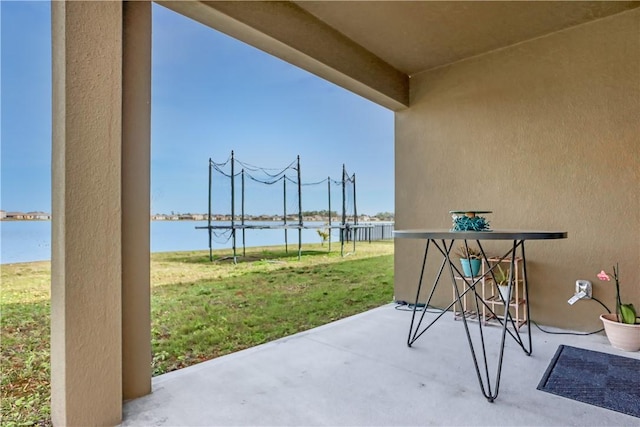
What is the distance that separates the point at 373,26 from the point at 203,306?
299 cm

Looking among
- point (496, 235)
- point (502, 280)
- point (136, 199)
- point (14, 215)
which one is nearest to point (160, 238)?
point (14, 215)

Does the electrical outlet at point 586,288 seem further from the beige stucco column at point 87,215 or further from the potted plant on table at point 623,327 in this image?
the beige stucco column at point 87,215

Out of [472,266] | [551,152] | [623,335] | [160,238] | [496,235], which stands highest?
[551,152]

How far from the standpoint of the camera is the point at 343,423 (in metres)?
1.40

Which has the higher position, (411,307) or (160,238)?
(160,238)

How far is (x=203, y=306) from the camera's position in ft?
11.2

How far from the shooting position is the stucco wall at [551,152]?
242 centimetres

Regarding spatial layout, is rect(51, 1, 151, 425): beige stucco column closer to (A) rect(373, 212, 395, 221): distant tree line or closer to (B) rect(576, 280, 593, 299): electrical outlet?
(B) rect(576, 280, 593, 299): electrical outlet

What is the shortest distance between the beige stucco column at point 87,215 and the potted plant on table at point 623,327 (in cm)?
294

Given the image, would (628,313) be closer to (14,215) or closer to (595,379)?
(595,379)

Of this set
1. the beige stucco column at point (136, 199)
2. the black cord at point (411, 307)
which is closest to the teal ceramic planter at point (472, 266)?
the black cord at point (411, 307)

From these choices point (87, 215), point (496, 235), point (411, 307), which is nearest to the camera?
point (87, 215)

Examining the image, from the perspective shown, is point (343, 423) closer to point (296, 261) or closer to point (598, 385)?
point (598, 385)

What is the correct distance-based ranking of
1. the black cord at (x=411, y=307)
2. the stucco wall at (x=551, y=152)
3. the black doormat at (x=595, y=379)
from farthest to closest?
the black cord at (x=411, y=307) → the stucco wall at (x=551, y=152) → the black doormat at (x=595, y=379)
